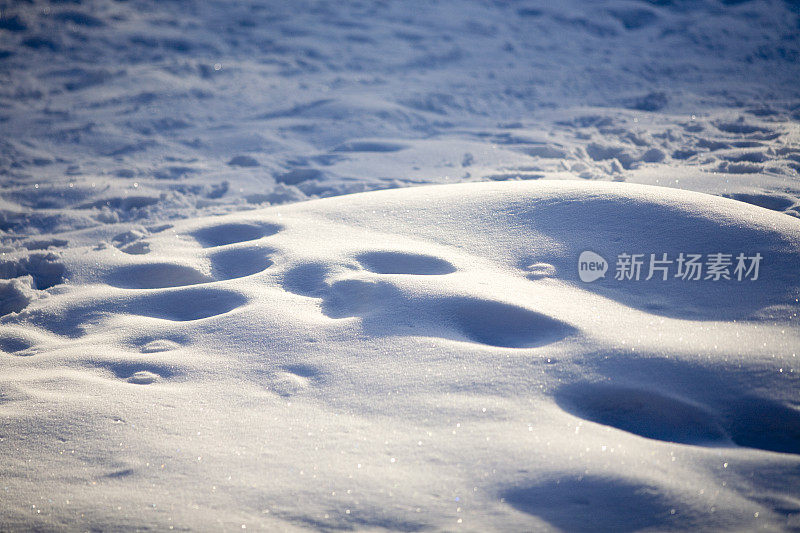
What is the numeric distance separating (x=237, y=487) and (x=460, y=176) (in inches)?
96.8

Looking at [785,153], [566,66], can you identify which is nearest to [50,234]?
[785,153]

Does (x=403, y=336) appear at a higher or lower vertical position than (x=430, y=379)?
higher

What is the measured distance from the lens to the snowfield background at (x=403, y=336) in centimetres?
116

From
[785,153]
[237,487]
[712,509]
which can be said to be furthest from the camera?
[785,153]

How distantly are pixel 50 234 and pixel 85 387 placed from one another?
1.68 meters

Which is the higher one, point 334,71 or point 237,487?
point 334,71

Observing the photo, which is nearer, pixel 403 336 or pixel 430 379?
pixel 430 379

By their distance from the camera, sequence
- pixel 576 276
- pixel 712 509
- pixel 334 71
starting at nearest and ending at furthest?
pixel 712 509, pixel 576 276, pixel 334 71

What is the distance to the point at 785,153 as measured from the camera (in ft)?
10.1

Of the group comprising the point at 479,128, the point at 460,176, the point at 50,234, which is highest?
the point at 479,128

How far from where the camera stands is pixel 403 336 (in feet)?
5.16

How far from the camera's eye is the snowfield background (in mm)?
1155

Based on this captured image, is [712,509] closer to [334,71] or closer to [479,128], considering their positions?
[479,128]

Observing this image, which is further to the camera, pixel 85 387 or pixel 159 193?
pixel 159 193
